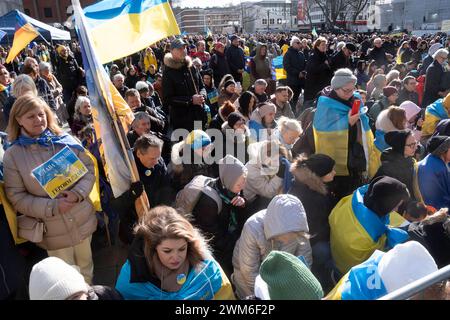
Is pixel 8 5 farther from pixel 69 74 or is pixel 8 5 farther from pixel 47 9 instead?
pixel 69 74

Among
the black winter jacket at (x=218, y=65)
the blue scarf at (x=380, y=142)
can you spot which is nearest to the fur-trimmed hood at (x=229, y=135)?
the blue scarf at (x=380, y=142)

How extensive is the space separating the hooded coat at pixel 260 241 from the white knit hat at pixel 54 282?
1.25 metres

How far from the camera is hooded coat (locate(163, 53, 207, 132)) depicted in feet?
17.0

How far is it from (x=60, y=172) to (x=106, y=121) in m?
0.47

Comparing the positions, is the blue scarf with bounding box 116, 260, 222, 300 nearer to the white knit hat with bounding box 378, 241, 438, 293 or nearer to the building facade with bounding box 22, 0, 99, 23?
the white knit hat with bounding box 378, 241, 438, 293

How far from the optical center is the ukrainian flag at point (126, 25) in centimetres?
350

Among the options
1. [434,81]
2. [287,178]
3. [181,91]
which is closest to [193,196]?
[287,178]

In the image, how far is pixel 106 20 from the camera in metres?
3.57

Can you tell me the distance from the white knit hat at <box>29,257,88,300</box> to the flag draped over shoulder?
3.40ft

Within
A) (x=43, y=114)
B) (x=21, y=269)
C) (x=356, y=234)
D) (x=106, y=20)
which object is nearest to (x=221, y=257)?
(x=356, y=234)

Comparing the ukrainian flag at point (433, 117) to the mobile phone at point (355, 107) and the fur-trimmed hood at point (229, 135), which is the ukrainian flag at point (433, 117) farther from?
the fur-trimmed hood at point (229, 135)

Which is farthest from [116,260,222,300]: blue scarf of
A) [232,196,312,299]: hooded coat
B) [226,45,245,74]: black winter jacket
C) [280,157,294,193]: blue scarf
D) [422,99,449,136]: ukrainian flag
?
[226,45,245,74]: black winter jacket

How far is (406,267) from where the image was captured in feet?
5.68
